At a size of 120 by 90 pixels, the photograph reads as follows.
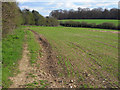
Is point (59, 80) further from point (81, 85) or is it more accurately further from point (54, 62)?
point (54, 62)

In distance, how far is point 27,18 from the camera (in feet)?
187

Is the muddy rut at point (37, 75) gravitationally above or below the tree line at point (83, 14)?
below

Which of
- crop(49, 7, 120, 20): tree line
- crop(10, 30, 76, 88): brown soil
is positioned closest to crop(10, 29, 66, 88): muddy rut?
crop(10, 30, 76, 88): brown soil

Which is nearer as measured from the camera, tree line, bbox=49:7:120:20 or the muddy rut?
the muddy rut

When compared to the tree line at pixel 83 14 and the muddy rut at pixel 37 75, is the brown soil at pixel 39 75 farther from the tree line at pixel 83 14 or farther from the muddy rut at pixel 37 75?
the tree line at pixel 83 14

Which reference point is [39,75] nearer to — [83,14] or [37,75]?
[37,75]

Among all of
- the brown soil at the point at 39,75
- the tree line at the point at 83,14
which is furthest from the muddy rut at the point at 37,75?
the tree line at the point at 83,14

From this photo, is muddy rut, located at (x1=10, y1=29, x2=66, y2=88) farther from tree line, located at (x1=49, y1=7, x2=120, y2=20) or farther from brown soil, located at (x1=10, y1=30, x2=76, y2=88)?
tree line, located at (x1=49, y1=7, x2=120, y2=20)

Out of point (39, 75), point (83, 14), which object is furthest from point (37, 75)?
point (83, 14)

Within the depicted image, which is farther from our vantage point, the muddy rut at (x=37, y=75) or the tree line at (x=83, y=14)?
the tree line at (x=83, y=14)

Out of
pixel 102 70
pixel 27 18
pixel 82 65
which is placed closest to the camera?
pixel 102 70

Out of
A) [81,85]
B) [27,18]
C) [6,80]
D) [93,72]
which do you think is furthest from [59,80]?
[27,18]

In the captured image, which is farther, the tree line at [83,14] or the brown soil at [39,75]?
the tree line at [83,14]

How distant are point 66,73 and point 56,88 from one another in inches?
59.7
